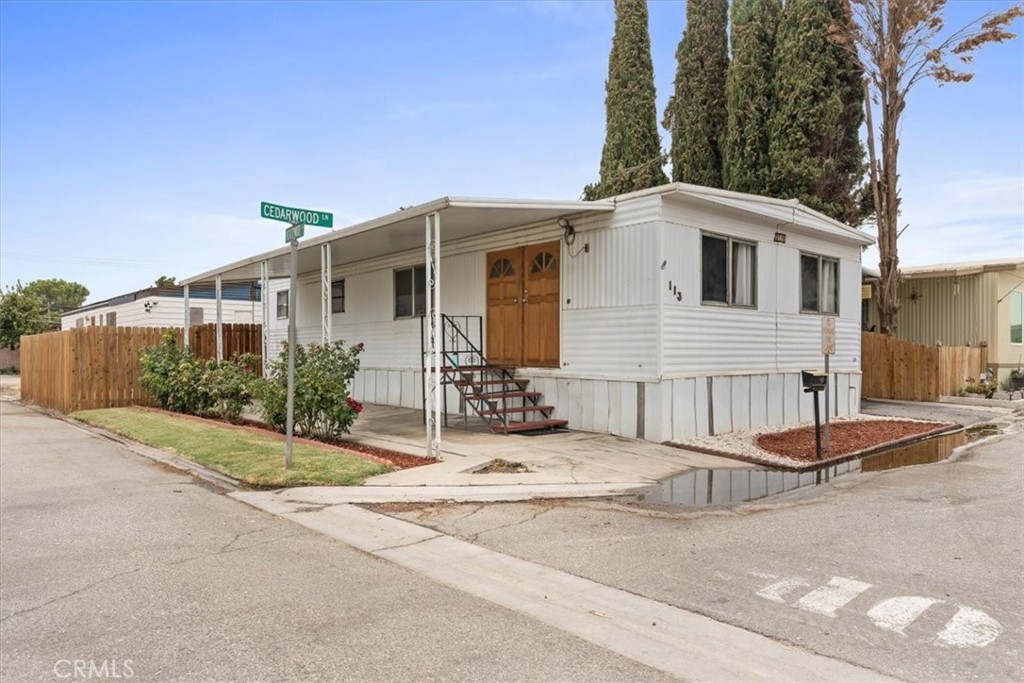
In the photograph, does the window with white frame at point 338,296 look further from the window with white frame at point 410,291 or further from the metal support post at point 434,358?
the metal support post at point 434,358

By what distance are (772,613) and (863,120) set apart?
74.0 ft

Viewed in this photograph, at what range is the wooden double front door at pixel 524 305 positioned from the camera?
1226 centimetres

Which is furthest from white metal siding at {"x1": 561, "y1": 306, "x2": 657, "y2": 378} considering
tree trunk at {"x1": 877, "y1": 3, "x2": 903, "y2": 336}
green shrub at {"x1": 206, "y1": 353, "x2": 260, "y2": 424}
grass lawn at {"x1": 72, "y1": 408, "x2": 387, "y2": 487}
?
tree trunk at {"x1": 877, "y1": 3, "x2": 903, "y2": 336}

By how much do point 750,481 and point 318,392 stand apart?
5.90 meters

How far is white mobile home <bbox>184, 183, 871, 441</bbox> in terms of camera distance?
10727mm

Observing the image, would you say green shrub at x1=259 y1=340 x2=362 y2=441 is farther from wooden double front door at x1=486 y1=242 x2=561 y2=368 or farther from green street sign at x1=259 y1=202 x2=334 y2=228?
wooden double front door at x1=486 y1=242 x2=561 y2=368

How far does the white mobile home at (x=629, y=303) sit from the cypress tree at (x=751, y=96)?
8.86 metres

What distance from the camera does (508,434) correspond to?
11.2 meters

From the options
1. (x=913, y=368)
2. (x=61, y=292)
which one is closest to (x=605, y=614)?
(x=913, y=368)

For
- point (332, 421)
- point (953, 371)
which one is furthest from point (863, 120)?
point (332, 421)

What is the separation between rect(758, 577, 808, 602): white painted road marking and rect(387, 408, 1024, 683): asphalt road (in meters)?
0.01

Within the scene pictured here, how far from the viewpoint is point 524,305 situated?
1277 centimetres

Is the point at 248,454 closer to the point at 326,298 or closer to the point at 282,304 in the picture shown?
the point at 326,298

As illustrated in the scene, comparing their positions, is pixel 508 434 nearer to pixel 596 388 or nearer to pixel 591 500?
pixel 596 388
